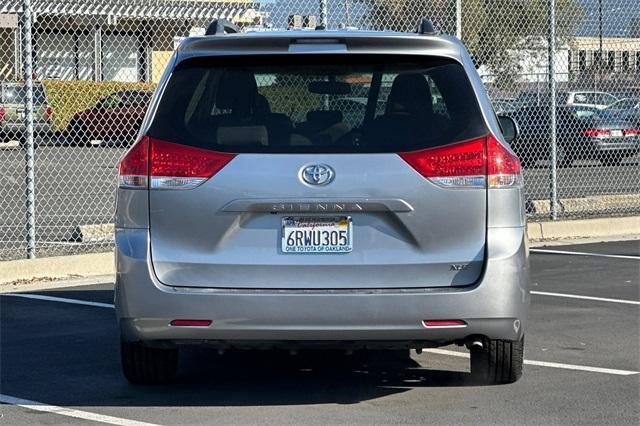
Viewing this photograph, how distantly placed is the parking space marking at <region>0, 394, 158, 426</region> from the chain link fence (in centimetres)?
493

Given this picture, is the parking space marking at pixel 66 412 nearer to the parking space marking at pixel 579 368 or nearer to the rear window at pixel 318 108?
the rear window at pixel 318 108

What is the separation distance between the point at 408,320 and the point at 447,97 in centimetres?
115

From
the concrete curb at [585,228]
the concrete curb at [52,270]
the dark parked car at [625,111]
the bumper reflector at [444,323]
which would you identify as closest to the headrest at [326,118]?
the bumper reflector at [444,323]

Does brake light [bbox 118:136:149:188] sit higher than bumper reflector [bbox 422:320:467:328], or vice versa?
brake light [bbox 118:136:149:188]

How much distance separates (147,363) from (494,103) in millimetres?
14029

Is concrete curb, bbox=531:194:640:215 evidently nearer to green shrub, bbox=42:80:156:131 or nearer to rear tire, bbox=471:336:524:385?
rear tire, bbox=471:336:524:385

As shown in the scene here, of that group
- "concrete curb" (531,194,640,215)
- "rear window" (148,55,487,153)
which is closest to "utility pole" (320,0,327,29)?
"concrete curb" (531,194,640,215)

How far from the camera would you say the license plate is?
6.16 metres

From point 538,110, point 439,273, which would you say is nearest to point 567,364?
point 439,273

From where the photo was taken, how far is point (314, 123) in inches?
251

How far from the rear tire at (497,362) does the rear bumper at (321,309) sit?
455 millimetres

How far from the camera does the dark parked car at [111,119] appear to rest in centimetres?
2450

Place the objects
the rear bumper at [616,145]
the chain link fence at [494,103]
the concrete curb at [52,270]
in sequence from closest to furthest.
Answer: the concrete curb at [52,270], the chain link fence at [494,103], the rear bumper at [616,145]

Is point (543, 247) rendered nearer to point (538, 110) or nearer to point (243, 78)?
point (538, 110)
